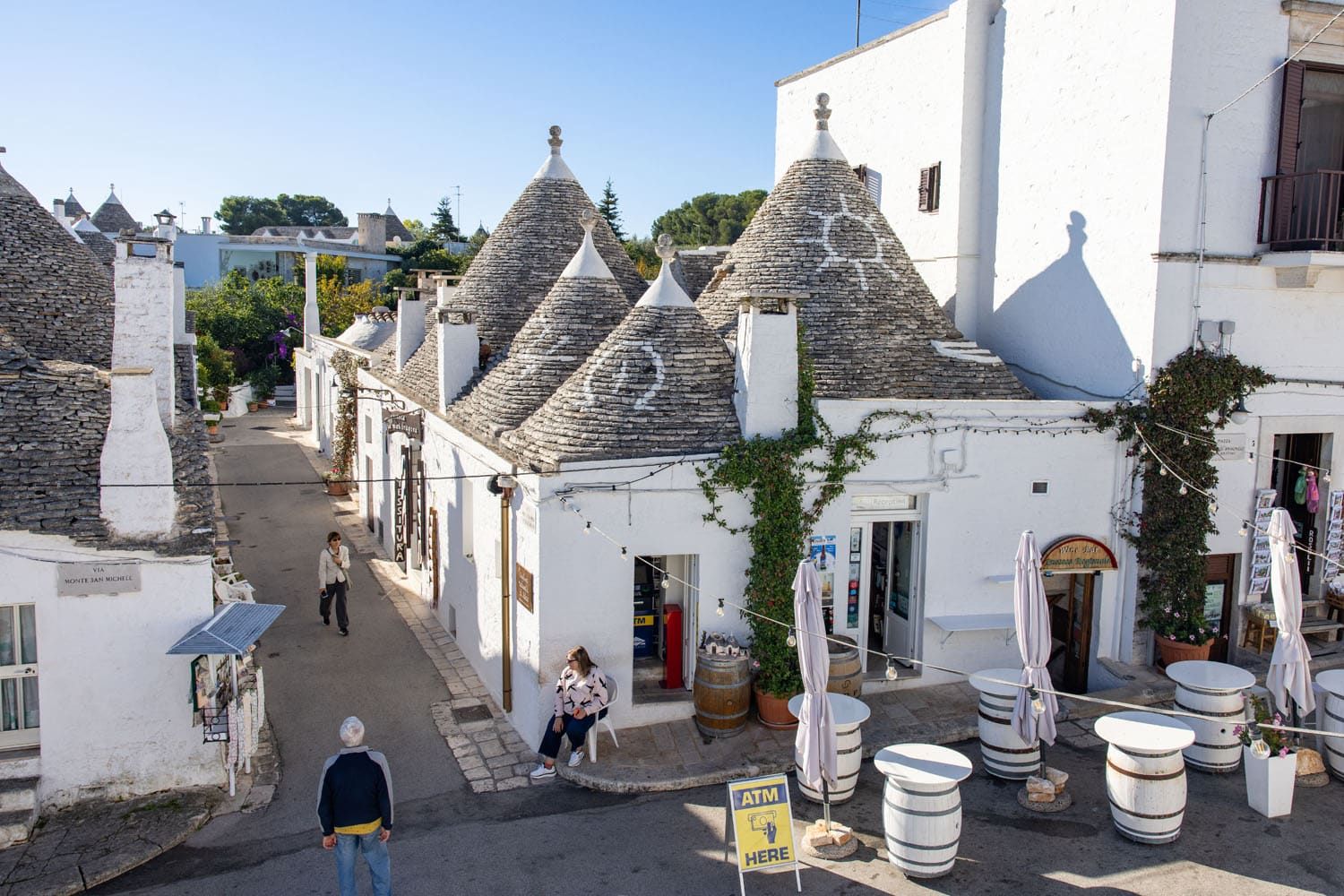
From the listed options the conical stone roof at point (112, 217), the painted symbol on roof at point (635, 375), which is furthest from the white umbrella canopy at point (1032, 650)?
the conical stone roof at point (112, 217)

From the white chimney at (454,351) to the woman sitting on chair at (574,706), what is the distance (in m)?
6.06

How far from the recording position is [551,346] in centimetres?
1404

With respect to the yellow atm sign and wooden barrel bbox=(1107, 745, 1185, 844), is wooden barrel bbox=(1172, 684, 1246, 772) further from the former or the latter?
the yellow atm sign

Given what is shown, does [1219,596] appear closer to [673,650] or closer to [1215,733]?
[1215,733]

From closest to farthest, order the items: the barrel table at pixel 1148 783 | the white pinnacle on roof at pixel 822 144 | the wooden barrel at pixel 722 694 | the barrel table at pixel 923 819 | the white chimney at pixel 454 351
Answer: the barrel table at pixel 923 819
the barrel table at pixel 1148 783
the wooden barrel at pixel 722 694
the white pinnacle on roof at pixel 822 144
the white chimney at pixel 454 351

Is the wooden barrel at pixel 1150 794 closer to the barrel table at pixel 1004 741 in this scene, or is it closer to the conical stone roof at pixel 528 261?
the barrel table at pixel 1004 741

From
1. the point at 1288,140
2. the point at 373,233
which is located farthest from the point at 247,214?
the point at 1288,140

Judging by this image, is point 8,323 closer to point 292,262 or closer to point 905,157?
point 905,157

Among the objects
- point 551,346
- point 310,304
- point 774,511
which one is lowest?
point 774,511

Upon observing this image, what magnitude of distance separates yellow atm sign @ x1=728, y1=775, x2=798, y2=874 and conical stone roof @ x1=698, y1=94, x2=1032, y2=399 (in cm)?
562

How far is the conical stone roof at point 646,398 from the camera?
36.6ft

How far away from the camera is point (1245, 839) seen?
9383mm

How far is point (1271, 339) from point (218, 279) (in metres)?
52.7

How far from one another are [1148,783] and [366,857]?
6.73 m
